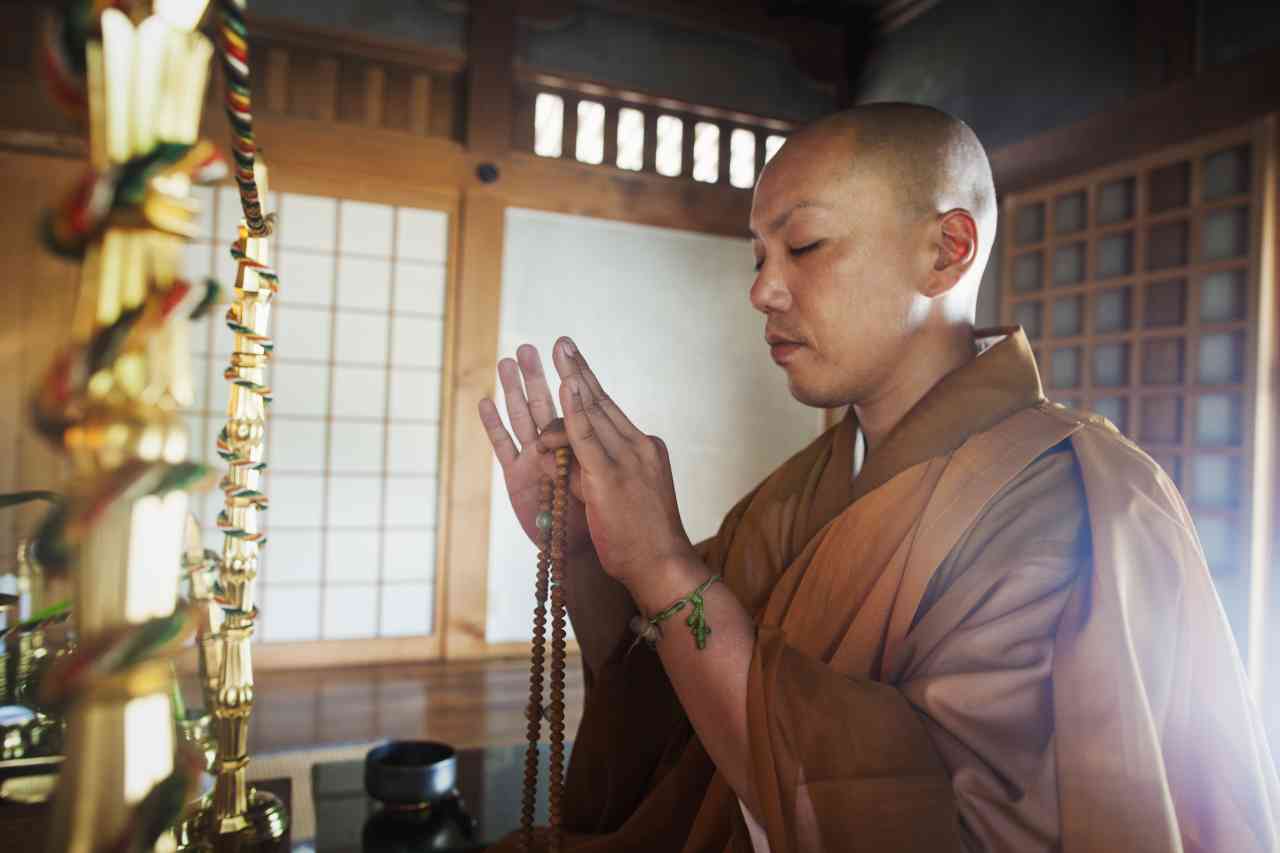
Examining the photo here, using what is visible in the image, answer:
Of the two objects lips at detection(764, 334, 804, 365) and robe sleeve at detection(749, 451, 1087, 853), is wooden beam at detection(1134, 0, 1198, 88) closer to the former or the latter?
lips at detection(764, 334, 804, 365)

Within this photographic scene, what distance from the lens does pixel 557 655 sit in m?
1.03

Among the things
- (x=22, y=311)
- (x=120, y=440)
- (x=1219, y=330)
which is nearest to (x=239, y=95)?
(x=120, y=440)

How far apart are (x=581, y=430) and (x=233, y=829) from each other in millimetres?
537

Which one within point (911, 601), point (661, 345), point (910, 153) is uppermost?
point (661, 345)

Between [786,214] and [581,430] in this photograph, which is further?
[786,214]

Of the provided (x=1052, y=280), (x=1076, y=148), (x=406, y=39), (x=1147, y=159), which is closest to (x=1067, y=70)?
(x=1076, y=148)

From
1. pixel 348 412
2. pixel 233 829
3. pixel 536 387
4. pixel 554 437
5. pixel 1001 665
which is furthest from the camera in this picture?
pixel 348 412

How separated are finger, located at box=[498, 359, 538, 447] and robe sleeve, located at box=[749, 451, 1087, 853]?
1.46ft

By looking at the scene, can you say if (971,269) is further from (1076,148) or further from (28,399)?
(1076,148)

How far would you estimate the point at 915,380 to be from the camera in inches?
51.1

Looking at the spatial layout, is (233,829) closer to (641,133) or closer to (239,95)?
(239,95)

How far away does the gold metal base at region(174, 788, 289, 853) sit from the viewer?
0.79 meters

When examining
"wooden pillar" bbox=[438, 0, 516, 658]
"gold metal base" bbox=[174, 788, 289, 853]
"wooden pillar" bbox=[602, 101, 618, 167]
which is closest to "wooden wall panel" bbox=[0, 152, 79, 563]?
"wooden pillar" bbox=[438, 0, 516, 658]

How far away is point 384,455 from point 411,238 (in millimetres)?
1115
